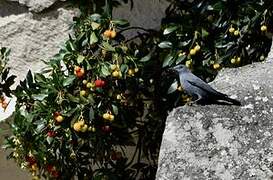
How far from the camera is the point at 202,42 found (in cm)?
280

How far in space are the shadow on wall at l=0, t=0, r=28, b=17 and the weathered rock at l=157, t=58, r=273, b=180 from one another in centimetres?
170

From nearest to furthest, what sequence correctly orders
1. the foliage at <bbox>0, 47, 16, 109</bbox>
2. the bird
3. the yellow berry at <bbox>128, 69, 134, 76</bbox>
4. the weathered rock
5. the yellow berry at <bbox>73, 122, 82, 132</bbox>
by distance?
the weathered rock, the bird, the yellow berry at <bbox>73, 122, 82, 132</bbox>, the yellow berry at <bbox>128, 69, 134, 76</bbox>, the foliage at <bbox>0, 47, 16, 109</bbox>

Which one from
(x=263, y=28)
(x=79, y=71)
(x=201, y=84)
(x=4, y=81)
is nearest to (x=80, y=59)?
(x=79, y=71)

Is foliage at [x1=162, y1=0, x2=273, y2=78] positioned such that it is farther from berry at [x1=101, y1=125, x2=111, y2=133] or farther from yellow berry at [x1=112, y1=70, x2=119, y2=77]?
berry at [x1=101, y1=125, x2=111, y2=133]

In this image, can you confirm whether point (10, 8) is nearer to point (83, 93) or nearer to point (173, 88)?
point (83, 93)

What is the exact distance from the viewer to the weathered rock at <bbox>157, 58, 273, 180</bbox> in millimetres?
1715

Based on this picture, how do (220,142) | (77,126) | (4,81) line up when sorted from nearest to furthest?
(220,142), (77,126), (4,81)

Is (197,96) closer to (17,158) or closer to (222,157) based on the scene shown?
(222,157)

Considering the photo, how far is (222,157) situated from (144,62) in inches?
45.3

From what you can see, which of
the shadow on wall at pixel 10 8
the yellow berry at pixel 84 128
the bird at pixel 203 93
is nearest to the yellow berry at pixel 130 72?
the yellow berry at pixel 84 128

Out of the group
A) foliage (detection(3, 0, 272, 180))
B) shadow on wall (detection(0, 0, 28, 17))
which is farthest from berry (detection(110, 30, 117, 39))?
shadow on wall (detection(0, 0, 28, 17))

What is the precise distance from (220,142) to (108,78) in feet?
3.43

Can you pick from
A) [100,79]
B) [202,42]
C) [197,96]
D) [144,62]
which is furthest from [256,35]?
[197,96]

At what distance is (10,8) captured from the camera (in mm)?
3418
